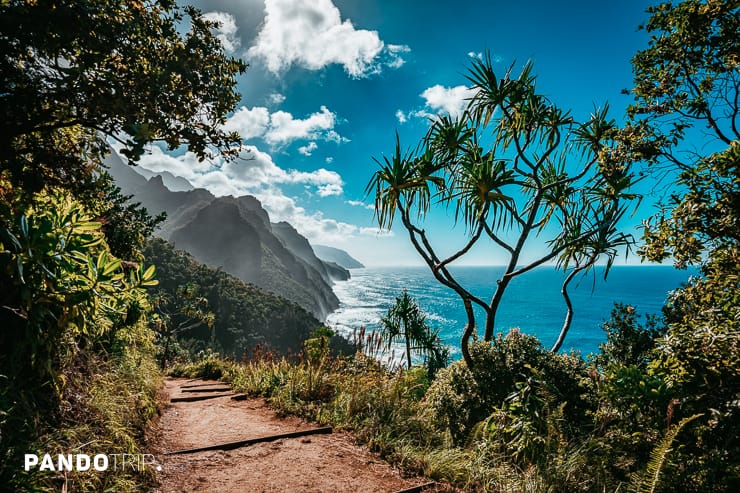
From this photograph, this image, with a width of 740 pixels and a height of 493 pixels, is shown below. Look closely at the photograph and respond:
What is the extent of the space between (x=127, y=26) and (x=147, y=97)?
0.65 m

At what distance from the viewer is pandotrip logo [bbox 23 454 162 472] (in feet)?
6.22

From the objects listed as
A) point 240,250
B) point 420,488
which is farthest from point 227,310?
point 240,250

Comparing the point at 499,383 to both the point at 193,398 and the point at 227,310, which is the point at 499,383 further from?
the point at 227,310

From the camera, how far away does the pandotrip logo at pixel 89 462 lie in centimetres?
190

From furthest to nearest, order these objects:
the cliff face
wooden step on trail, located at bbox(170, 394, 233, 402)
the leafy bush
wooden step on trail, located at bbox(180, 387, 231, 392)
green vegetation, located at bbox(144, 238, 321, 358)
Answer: the cliff face
green vegetation, located at bbox(144, 238, 321, 358)
wooden step on trail, located at bbox(180, 387, 231, 392)
wooden step on trail, located at bbox(170, 394, 233, 402)
the leafy bush

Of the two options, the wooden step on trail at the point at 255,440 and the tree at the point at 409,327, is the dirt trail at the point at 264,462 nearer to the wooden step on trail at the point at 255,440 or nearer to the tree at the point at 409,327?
the wooden step on trail at the point at 255,440

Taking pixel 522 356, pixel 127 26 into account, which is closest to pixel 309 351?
pixel 522 356

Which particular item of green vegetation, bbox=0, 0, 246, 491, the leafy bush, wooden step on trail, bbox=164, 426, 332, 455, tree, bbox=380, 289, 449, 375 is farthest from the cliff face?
green vegetation, bbox=0, 0, 246, 491

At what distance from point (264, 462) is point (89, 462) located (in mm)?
1475

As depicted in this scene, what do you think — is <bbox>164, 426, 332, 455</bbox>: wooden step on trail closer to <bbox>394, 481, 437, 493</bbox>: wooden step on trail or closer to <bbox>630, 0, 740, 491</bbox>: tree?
<bbox>394, 481, 437, 493</bbox>: wooden step on trail

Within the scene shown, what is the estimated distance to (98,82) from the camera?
2.95 m

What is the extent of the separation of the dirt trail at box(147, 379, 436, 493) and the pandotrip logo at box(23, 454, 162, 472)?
0.21m

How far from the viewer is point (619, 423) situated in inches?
136

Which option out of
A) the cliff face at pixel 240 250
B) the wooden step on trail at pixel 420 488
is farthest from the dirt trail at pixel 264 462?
the cliff face at pixel 240 250
